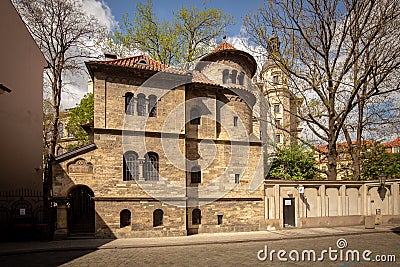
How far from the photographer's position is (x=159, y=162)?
1792 cm

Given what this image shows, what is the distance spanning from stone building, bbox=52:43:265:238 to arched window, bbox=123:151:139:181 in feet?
0.07

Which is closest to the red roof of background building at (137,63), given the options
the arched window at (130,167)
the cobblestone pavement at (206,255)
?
the arched window at (130,167)

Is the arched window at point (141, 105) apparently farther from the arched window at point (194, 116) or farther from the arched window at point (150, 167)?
the arched window at point (194, 116)

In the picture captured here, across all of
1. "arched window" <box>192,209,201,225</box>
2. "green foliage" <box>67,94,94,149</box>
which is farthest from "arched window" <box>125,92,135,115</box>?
"green foliage" <box>67,94,94,149</box>

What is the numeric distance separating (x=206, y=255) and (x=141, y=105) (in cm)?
951

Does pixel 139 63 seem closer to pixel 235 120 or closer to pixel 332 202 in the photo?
pixel 235 120

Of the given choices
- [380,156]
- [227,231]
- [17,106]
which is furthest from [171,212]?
[380,156]

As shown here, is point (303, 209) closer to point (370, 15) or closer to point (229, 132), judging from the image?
point (229, 132)

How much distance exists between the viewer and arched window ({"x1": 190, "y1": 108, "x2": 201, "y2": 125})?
66.6ft

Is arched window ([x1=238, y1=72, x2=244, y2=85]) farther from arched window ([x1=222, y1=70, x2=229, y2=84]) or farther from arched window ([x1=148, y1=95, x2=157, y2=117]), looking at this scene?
arched window ([x1=148, y1=95, x2=157, y2=117])

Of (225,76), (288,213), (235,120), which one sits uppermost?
(225,76)

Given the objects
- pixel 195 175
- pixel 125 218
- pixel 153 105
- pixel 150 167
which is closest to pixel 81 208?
pixel 125 218

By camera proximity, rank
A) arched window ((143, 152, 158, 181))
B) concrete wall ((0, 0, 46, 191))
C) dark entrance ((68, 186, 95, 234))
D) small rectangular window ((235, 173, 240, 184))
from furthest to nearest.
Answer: small rectangular window ((235, 173, 240, 184)) < dark entrance ((68, 186, 95, 234)) < arched window ((143, 152, 158, 181)) < concrete wall ((0, 0, 46, 191))

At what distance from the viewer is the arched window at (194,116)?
2031cm
